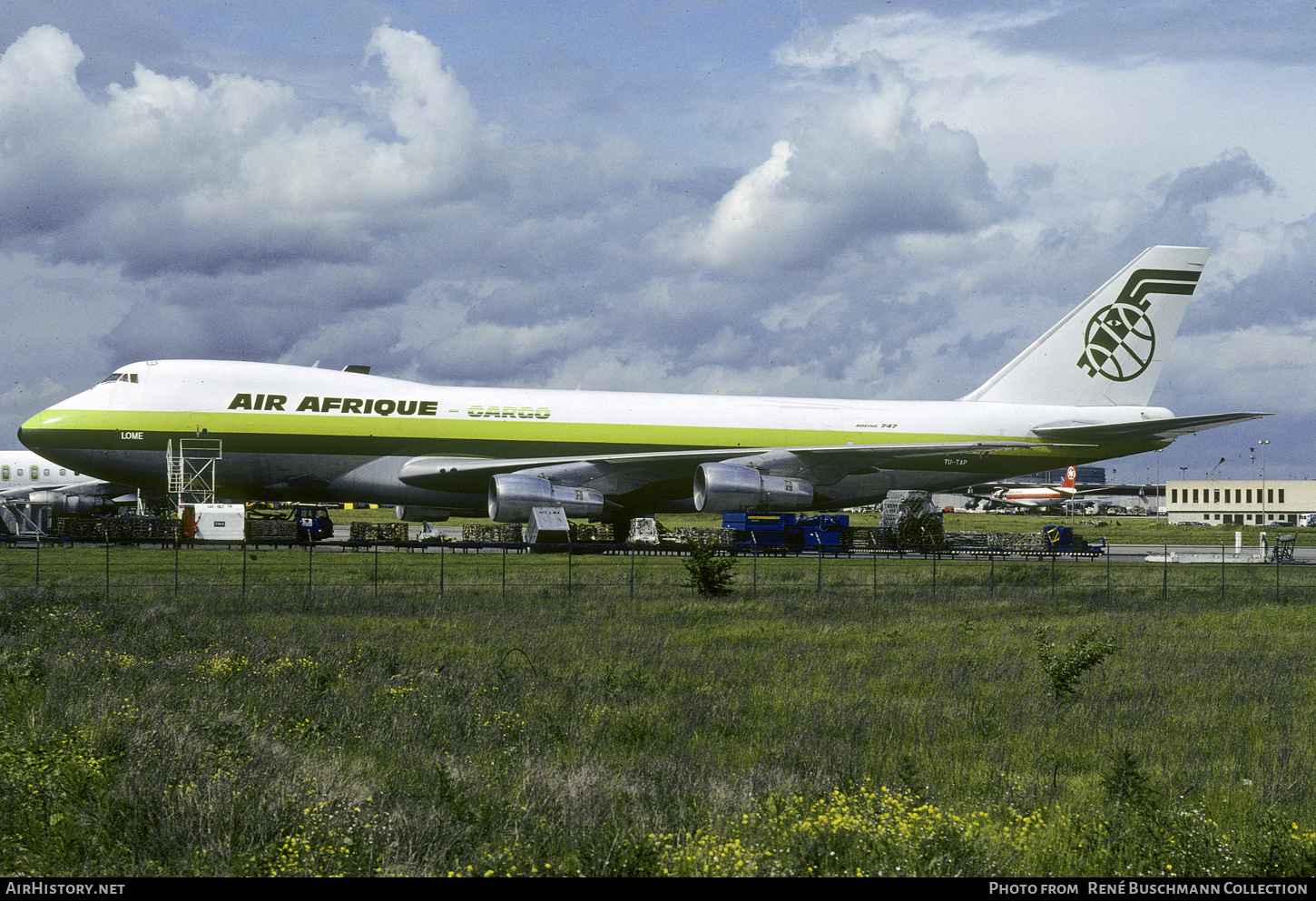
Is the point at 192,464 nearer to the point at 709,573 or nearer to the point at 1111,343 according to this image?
the point at 709,573

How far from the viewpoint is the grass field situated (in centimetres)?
739

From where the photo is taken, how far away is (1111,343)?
43.6 m

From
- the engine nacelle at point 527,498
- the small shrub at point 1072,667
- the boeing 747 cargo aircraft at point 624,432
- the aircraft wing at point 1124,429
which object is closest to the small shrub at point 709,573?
the engine nacelle at point 527,498

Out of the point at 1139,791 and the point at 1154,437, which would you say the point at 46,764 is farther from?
the point at 1154,437

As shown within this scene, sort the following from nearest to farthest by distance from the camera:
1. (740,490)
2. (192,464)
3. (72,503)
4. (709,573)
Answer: (709,573)
(192,464)
(740,490)
(72,503)

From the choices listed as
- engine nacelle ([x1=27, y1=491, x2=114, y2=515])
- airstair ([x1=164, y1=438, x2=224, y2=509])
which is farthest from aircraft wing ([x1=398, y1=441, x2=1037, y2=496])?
engine nacelle ([x1=27, y1=491, x2=114, y2=515])

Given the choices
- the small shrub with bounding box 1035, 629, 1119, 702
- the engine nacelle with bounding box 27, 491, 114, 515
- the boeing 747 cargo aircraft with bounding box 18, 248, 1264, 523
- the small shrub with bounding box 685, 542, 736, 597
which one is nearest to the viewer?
the small shrub with bounding box 1035, 629, 1119, 702

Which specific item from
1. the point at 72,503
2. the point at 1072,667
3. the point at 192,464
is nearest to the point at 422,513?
the point at 192,464

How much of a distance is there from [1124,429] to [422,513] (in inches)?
1082

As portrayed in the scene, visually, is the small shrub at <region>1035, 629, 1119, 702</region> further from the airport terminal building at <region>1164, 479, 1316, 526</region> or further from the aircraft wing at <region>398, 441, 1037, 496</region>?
the airport terminal building at <region>1164, 479, 1316, 526</region>

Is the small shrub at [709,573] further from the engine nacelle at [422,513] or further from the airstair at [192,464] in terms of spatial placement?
the airstair at [192,464]

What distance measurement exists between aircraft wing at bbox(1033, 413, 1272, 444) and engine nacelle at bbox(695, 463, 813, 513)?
11353 millimetres

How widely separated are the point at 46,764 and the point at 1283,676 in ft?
54.6
